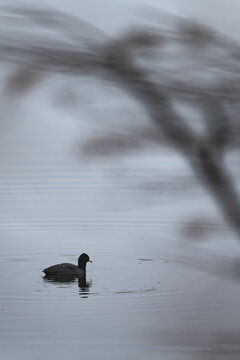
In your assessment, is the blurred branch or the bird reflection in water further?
the bird reflection in water

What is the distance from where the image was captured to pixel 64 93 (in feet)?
3.59

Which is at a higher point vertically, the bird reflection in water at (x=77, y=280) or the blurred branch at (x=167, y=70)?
the blurred branch at (x=167, y=70)

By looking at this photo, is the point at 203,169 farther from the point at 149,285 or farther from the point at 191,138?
the point at 149,285

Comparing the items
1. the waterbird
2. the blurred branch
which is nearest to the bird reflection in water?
the waterbird

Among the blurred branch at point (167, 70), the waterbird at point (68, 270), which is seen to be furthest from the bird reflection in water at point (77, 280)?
the blurred branch at point (167, 70)

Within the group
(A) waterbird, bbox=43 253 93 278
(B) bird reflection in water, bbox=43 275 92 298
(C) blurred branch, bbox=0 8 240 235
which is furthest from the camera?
(A) waterbird, bbox=43 253 93 278

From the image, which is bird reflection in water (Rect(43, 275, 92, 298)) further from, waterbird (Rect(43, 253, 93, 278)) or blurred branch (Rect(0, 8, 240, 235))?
blurred branch (Rect(0, 8, 240, 235))

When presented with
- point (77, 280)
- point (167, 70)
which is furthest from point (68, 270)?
point (167, 70)

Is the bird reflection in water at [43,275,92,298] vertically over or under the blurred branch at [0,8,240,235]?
under

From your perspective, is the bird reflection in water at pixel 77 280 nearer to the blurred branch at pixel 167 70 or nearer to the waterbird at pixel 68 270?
the waterbird at pixel 68 270

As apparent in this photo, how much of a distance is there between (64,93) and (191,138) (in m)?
0.17

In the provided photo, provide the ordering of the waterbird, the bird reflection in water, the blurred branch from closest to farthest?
the blurred branch, the bird reflection in water, the waterbird

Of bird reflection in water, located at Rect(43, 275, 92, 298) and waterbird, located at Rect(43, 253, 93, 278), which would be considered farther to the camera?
waterbird, located at Rect(43, 253, 93, 278)

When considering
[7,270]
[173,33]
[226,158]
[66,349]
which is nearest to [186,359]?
[226,158]
